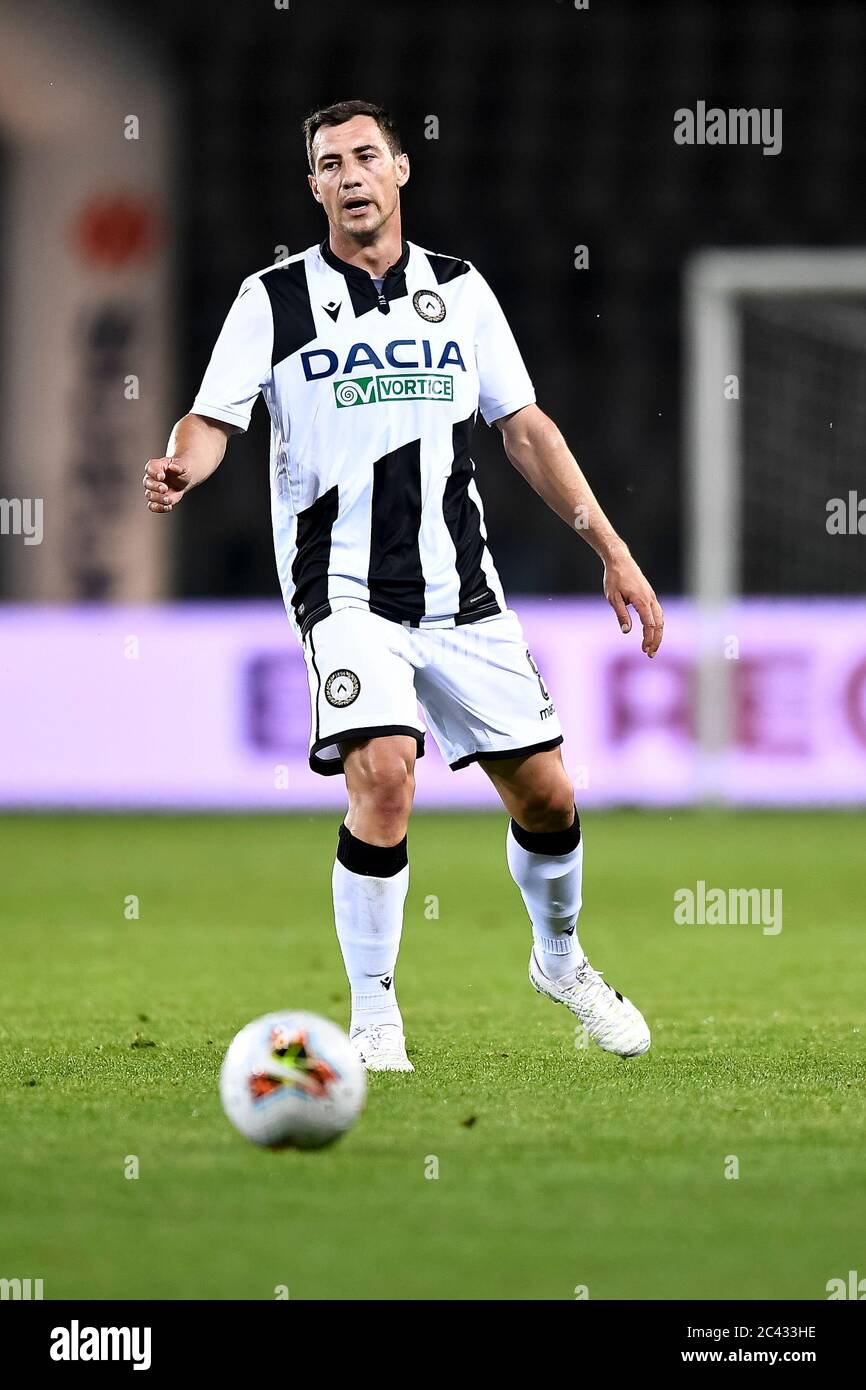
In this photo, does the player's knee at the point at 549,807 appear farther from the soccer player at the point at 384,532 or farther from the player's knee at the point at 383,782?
the player's knee at the point at 383,782

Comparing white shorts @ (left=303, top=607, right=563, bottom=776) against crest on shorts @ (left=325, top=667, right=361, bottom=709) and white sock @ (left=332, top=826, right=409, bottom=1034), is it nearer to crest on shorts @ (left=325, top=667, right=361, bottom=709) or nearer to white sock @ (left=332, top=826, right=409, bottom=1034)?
crest on shorts @ (left=325, top=667, right=361, bottom=709)

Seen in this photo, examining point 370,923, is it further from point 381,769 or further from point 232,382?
point 232,382

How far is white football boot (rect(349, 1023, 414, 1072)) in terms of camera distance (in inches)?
188

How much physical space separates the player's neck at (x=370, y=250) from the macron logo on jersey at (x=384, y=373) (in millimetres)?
222

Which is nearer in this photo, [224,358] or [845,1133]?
[845,1133]

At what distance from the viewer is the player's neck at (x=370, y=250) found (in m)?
5.11

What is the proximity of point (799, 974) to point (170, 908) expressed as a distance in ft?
9.42

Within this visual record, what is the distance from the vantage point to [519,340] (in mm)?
16422

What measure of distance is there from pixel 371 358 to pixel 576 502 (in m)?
0.61

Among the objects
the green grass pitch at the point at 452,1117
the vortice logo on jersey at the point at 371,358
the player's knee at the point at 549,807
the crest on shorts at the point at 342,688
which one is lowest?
the green grass pitch at the point at 452,1117

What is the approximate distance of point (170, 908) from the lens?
28.3 feet

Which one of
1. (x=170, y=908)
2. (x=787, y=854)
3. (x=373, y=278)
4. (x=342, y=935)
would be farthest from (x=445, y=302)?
(x=787, y=854)

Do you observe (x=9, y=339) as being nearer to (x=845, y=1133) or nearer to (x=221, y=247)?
(x=221, y=247)

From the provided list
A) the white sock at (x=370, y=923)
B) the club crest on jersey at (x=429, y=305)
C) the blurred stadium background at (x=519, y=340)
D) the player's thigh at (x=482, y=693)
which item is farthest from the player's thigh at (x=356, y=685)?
the blurred stadium background at (x=519, y=340)
